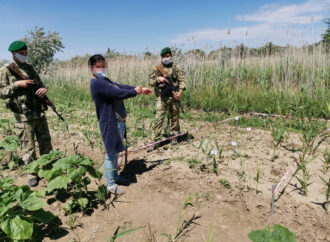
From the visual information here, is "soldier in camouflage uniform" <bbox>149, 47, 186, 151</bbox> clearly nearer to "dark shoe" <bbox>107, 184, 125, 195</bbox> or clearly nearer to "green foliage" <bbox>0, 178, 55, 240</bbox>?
"dark shoe" <bbox>107, 184, 125, 195</bbox>

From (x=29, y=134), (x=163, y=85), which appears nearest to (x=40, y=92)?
(x=29, y=134)

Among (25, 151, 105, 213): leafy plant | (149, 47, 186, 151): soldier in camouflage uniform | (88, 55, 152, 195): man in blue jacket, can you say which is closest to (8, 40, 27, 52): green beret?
(88, 55, 152, 195): man in blue jacket

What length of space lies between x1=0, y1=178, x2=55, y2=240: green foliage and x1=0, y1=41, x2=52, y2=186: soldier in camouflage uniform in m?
1.16

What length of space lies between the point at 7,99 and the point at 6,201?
176 cm

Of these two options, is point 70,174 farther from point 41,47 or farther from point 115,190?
point 41,47

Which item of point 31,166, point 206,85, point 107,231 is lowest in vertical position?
point 107,231

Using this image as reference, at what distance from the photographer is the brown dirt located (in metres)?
2.23

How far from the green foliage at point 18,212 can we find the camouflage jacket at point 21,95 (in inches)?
48.6

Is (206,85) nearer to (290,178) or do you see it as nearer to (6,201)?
(290,178)

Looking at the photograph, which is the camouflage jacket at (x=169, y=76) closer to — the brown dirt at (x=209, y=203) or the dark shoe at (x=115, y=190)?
the brown dirt at (x=209, y=203)

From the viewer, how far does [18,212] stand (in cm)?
200

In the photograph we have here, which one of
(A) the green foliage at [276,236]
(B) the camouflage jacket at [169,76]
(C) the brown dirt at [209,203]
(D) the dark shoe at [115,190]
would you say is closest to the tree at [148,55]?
(B) the camouflage jacket at [169,76]

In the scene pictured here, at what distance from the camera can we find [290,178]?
296cm

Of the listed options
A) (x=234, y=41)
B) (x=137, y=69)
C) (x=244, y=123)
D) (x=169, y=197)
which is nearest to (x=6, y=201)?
(x=169, y=197)
